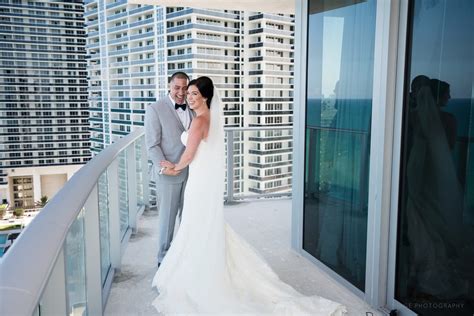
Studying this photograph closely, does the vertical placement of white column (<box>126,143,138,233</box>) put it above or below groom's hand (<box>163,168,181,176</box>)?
below

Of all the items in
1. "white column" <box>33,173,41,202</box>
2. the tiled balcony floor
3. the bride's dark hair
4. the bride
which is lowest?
"white column" <box>33,173,41,202</box>

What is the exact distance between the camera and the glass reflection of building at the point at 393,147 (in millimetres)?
2383

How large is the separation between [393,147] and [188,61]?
83.4 ft

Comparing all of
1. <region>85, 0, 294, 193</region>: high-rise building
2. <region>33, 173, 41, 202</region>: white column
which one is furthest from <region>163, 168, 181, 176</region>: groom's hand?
<region>33, 173, 41, 202</region>: white column

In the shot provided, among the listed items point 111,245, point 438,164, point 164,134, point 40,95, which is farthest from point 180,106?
point 40,95

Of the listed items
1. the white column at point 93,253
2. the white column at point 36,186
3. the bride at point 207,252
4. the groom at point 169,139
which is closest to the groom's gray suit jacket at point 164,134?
the groom at point 169,139

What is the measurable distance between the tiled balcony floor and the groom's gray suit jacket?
0.86m

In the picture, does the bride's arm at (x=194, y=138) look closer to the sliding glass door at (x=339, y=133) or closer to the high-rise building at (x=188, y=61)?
the sliding glass door at (x=339, y=133)

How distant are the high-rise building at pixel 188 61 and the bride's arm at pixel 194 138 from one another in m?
13.4

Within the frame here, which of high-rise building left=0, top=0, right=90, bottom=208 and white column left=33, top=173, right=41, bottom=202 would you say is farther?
white column left=33, top=173, right=41, bottom=202

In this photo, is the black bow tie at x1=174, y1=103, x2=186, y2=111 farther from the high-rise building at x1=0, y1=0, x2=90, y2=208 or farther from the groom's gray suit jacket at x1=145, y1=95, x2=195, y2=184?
the high-rise building at x1=0, y1=0, x2=90, y2=208

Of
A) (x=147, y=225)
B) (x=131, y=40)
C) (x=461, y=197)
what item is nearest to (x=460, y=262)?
(x=461, y=197)

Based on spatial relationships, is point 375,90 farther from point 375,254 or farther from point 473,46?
point 375,254

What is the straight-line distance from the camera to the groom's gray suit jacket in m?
3.35
